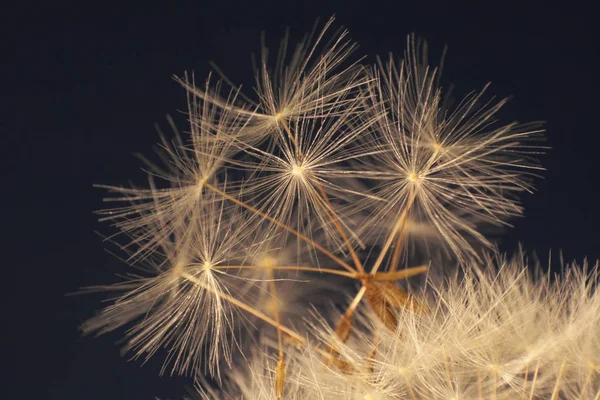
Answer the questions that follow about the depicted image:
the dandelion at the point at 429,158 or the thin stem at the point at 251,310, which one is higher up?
the dandelion at the point at 429,158

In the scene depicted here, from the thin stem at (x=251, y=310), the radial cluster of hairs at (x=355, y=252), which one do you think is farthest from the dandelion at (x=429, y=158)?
the thin stem at (x=251, y=310)

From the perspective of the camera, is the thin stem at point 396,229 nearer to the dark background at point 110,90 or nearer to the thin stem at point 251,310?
the thin stem at point 251,310

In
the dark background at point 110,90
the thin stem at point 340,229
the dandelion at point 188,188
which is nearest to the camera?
the thin stem at point 340,229

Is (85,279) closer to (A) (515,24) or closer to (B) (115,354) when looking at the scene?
(B) (115,354)

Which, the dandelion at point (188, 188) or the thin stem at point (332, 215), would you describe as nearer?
the thin stem at point (332, 215)

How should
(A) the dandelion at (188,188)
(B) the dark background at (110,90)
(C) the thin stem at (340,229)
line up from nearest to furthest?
1. (C) the thin stem at (340,229)
2. (A) the dandelion at (188,188)
3. (B) the dark background at (110,90)

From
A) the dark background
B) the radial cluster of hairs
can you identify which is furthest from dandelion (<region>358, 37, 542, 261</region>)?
the dark background

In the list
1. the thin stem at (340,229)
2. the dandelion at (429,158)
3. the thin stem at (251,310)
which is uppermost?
the dandelion at (429,158)

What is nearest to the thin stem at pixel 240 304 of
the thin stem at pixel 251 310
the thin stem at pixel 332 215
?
the thin stem at pixel 251 310

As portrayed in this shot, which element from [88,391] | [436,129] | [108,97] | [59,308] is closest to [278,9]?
[108,97]
